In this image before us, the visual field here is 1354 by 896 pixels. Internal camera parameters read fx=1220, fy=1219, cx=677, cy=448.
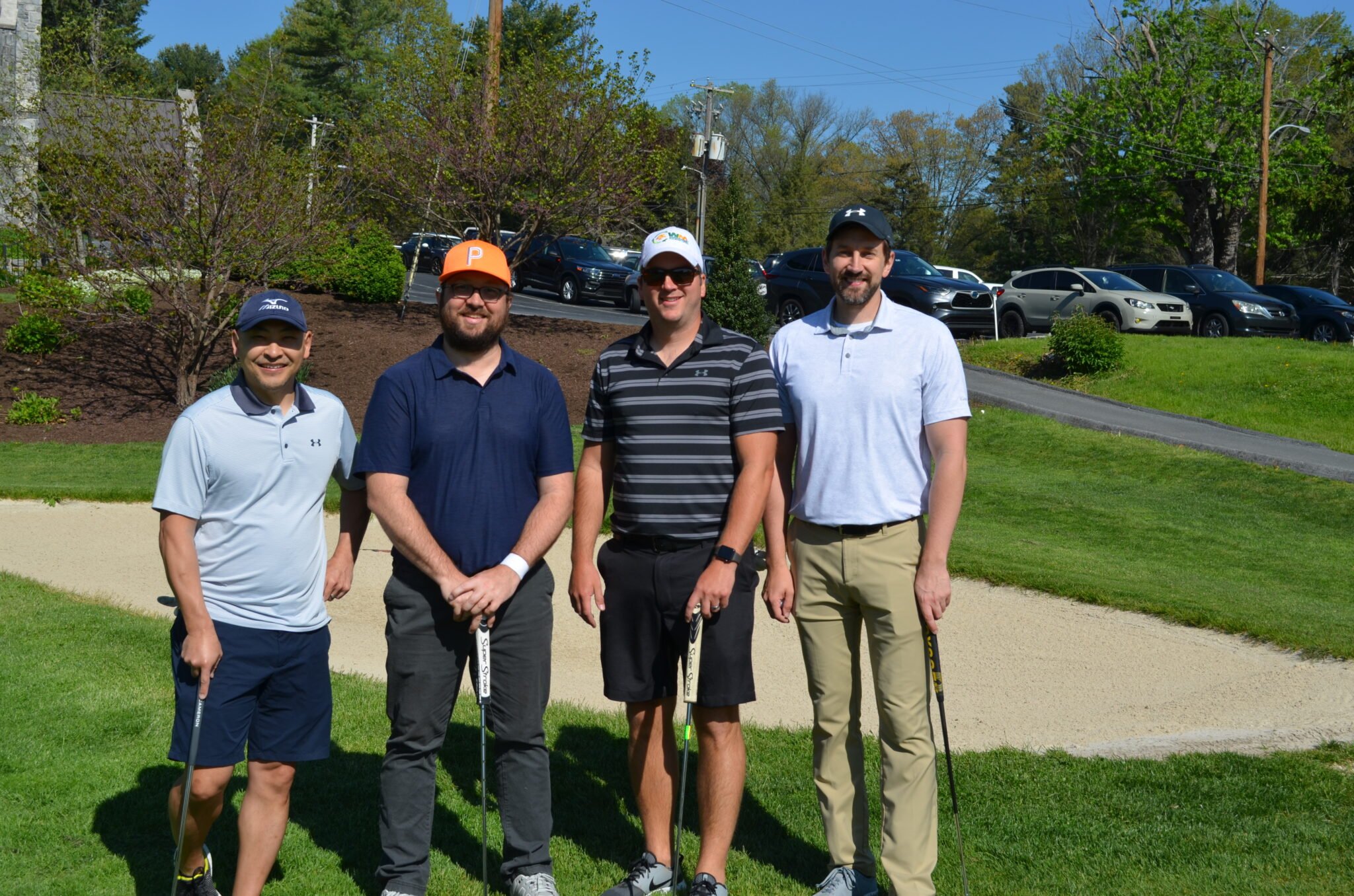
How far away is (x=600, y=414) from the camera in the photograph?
12.8ft

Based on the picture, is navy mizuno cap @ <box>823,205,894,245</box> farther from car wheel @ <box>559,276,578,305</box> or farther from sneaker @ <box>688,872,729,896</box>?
car wheel @ <box>559,276,578,305</box>

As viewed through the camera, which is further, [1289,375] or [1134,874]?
[1289,375]

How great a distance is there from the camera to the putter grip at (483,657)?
3619 mm

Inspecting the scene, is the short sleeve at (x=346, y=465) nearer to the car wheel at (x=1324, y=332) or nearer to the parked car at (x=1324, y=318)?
the parked car at (x=1324, y=318)

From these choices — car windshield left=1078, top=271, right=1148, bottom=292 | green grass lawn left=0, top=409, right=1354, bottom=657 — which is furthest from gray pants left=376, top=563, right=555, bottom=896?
car windshield left=1078, top=271, right=1148, bottom=292

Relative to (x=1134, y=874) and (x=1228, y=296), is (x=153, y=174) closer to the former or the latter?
(x=1134, y=874)

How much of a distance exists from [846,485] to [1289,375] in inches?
676

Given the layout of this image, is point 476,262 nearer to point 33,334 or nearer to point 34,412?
point 34,412

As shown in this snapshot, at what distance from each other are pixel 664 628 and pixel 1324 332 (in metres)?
26.1

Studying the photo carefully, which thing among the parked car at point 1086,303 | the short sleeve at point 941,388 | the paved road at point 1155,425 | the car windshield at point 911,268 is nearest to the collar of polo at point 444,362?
the short sleeve at point 941,388

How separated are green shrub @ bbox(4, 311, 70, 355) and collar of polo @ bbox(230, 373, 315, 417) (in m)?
16.2

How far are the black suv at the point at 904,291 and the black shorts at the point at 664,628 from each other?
17533 millimetres

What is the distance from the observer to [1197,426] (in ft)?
53.7

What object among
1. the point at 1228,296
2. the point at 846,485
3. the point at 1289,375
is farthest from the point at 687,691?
the point at 1228,296
